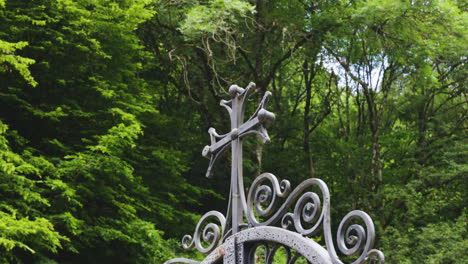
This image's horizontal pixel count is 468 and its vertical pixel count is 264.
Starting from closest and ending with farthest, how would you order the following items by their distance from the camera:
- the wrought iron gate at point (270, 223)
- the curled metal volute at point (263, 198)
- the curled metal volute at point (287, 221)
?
the wrought iron gate at point (270, 223), the curled metal volute at point (287, 221), the curled metal volute at point (263, 198)

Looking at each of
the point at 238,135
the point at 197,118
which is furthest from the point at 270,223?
the point at 197,118

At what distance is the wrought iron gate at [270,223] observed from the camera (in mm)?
2163

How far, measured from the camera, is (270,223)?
8.64 feet

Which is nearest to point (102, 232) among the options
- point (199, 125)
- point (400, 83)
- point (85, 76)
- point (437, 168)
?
point (85, 76)

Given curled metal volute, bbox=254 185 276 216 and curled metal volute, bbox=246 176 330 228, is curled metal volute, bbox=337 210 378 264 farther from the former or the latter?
curled metal volute, bbox=254 185 276 216

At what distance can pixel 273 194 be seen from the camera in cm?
265

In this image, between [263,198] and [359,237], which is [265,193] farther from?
[359,237]

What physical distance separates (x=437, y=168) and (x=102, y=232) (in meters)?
8.12

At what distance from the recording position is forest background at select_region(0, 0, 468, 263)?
9023mm

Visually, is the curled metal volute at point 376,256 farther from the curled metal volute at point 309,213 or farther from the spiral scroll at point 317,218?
the curled metal volute at point 309,213

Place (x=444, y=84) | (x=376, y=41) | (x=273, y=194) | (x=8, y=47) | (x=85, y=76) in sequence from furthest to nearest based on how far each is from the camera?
(x=444, y=84) → (x=376, y=41) → (x=85, y=76) → (x=8, y=47) → (x=273, y=194)

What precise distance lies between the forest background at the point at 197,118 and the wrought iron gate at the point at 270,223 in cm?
452

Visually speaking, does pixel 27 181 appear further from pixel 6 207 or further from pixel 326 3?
pixel 326 3

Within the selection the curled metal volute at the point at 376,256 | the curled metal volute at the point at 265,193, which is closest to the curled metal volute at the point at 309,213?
the curled metal volute at the point at 265,193
